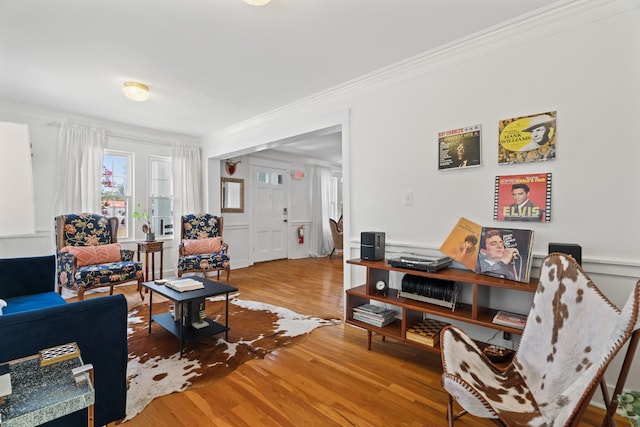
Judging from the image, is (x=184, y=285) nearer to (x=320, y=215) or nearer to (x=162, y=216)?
(x=162, y=216)

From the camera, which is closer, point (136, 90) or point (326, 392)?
point (326, 392)

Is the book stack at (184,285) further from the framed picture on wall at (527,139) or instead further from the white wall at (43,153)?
the framed picture on wall at (527,139)

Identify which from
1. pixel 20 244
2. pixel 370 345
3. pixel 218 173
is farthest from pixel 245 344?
pixel 218 173

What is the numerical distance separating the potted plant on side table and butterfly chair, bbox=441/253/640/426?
13.7 feet

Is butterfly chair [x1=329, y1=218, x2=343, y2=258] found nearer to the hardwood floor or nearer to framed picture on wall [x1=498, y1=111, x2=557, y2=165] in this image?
the hardwood floor

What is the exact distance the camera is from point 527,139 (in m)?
2.07

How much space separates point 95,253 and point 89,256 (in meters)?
0.07

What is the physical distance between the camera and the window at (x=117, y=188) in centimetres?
448

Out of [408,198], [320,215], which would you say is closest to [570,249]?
[408,198]

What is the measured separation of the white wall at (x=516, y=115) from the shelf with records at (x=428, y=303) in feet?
1.12

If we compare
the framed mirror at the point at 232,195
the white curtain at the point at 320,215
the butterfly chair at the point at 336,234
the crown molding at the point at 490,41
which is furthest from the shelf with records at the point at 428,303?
the white curtain at the point at 320,215

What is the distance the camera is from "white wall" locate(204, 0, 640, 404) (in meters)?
1.77

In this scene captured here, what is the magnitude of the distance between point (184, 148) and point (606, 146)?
5302mm

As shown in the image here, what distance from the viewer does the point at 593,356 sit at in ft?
3.94
